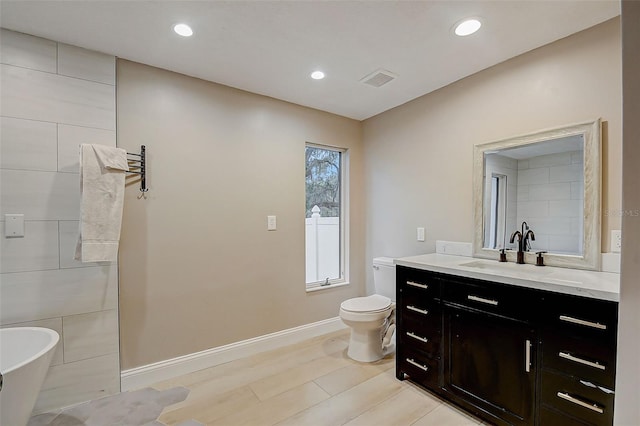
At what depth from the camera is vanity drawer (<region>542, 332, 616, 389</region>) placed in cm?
131

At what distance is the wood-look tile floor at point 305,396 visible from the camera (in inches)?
71.0

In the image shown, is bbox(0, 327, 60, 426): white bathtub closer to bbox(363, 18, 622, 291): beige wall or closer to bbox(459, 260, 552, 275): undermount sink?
bbox(459, 260, 552, 275): undermount sink

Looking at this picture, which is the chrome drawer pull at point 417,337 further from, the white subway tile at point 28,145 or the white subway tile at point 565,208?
the white subway tile at point 28,145

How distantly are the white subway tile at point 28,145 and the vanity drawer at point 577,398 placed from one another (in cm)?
313

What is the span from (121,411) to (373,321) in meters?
1.82

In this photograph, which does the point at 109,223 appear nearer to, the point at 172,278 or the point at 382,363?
the point at 172,278

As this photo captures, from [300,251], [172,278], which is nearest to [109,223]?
[172,278]

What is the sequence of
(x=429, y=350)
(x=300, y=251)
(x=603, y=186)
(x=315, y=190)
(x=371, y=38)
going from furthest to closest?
(x=315, y=190)
(x=300, y=251)
(x=429, y=350)
(x=371, y=38)
(x=603, y=186)

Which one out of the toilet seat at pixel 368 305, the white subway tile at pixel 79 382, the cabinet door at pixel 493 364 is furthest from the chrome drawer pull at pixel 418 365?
the white subway tile at pixel 79 382

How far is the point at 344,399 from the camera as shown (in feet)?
6.55

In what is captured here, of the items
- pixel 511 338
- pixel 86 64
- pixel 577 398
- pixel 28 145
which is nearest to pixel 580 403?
pixel 577 398

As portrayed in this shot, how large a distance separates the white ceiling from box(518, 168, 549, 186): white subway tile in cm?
84

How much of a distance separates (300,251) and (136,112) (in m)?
1.82

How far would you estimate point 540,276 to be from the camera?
163 centimetres
